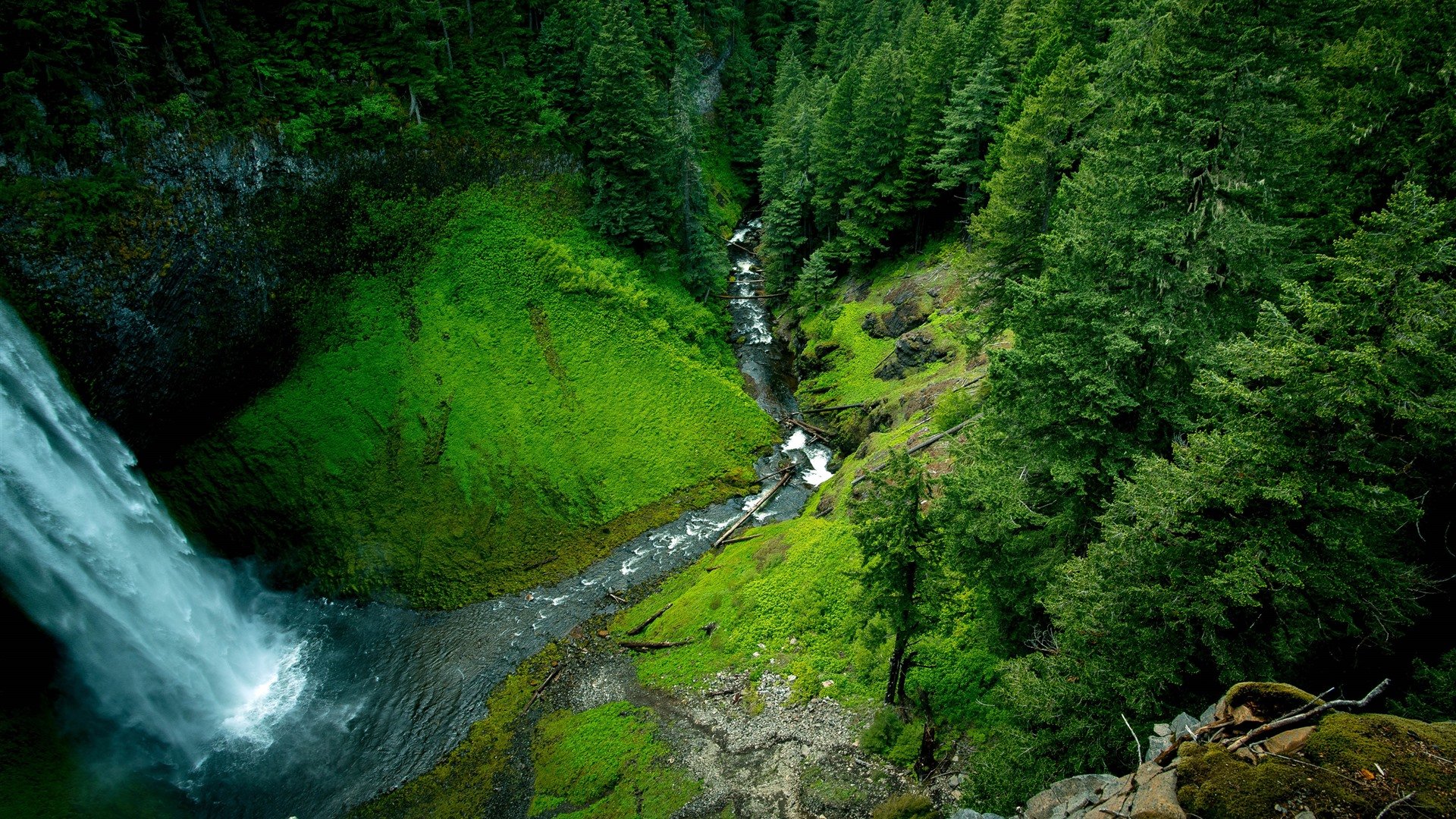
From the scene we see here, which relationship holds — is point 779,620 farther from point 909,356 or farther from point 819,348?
point 819,348

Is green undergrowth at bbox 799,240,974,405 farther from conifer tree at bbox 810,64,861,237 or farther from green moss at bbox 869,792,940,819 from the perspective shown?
green moss at bbox 869,792,940,819

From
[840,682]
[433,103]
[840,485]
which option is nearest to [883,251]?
[840,485]

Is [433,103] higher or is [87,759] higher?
[433,103]

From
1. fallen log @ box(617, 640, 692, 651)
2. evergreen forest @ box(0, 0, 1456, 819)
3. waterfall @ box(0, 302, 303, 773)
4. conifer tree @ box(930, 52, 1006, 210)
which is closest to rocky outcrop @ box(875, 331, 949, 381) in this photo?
evergreen forest @ box(0, 0, 1456, 819)

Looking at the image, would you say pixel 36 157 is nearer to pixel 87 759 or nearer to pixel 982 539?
pixel 87 759

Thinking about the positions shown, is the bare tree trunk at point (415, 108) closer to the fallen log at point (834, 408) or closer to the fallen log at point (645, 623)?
the fallen log at point (834, 408)

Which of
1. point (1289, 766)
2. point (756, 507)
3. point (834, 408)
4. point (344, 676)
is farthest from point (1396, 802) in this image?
point (834, 408)

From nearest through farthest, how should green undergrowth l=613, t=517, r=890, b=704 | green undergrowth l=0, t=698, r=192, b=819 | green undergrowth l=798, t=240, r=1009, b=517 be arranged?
1. green undergrowth l=0, t=698, r=192, b=819
2. green undergrowth l=613, t=517, r=890, b=704
3. green undergrowth l=798, t=240, r=1009, b=517
